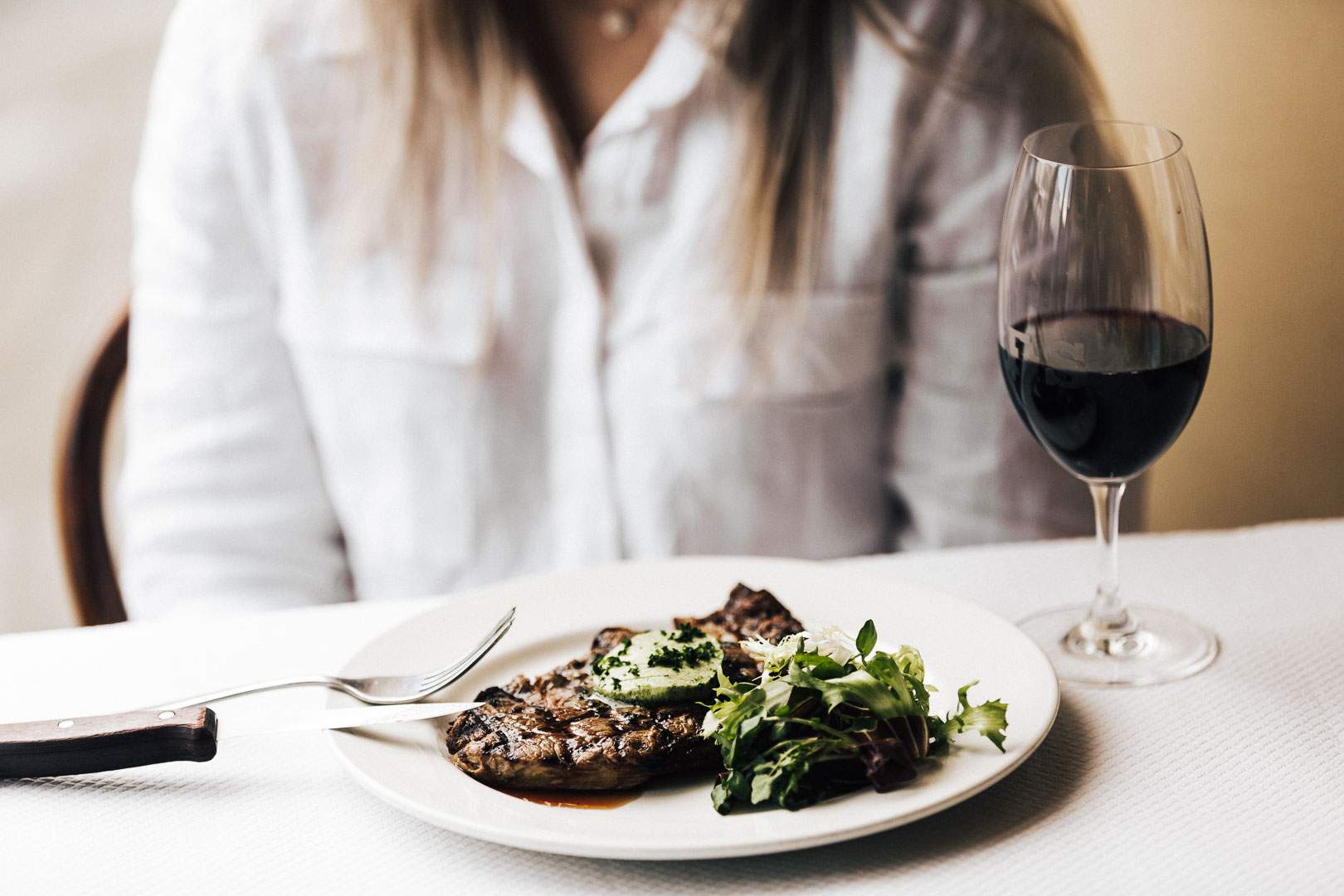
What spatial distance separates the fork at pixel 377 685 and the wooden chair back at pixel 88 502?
62 cm

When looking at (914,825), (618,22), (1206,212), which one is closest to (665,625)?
(914,825)

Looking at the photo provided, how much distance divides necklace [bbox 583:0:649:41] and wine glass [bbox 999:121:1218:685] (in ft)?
3.03

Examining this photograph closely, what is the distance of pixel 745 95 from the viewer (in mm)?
1431

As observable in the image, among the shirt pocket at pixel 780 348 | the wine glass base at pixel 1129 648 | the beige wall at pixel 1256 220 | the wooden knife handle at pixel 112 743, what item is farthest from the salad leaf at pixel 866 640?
the beige wall at pixel 1256 220

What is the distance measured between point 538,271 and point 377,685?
0.86 meters

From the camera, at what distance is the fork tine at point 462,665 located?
651mm

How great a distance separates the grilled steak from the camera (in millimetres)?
554

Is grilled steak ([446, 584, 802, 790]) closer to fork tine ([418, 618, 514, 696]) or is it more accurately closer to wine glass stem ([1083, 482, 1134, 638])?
fork tine ([418, 618, 514, 696])

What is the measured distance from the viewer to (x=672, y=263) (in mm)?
1427

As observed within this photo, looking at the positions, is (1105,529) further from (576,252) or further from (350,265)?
(350,265)

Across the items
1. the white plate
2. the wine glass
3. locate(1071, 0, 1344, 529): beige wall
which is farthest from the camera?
locate(1071, 0, 1344, 529): beige wall

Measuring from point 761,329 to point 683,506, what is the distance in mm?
225

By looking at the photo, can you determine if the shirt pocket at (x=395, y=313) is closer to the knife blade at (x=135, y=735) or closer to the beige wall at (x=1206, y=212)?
the beige wall at (x=1206, y=212)

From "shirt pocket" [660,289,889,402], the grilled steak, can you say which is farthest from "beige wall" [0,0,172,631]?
the grilled steak
